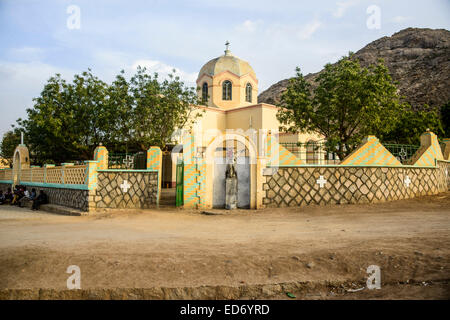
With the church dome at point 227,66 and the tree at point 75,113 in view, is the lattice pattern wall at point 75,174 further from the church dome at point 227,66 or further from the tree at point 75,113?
the church dome at point 227,66

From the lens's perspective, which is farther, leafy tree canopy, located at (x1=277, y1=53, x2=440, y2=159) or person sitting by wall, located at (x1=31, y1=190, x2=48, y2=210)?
person sitting by wall, located at (x1=31, y1=190, x2=48, y2=210)

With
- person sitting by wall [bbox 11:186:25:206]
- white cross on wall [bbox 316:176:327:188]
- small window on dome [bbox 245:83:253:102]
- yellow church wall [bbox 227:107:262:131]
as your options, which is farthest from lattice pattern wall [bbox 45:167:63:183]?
small window on dome [bbox 245:83:253:102]

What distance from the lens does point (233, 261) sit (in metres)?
4.44

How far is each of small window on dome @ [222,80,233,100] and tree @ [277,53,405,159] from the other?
9955mm

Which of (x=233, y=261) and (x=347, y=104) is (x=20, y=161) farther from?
(x=233, y=261)

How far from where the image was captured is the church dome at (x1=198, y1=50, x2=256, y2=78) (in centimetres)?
2458

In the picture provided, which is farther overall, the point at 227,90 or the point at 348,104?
the point at 227,90

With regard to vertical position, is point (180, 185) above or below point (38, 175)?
below

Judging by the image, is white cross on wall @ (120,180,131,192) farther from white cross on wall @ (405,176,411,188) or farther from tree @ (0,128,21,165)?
tree @ (0,128,21,165)

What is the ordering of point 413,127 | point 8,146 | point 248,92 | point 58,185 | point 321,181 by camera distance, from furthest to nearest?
point 8,146, point 248,92, point 413,127, point 58,185, point 321,181

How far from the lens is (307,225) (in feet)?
24.8

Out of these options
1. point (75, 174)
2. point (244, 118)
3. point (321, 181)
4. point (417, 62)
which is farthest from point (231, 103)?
point (417, 62)

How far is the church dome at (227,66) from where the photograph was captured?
24.6 metres

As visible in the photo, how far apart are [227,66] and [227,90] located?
1.84 meters
